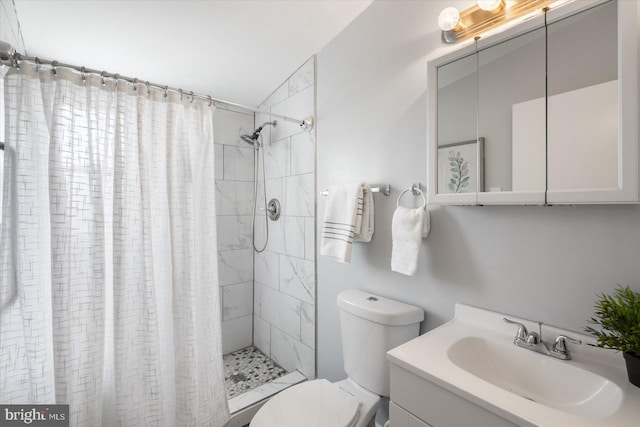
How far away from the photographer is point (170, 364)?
1.40 metres

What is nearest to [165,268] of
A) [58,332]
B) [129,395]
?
[58,332]

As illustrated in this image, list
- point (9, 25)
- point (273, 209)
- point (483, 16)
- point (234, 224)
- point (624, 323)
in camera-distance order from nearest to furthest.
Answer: point (624, 323)
point (483, 16)
point (9, 25)
point (273, 209)
point (234, 224)

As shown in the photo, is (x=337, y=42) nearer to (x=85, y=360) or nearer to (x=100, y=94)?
(x=100, y=94)

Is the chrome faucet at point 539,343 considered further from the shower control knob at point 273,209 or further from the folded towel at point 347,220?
the shower control knob at point 273,209

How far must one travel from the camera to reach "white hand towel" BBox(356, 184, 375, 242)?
1.55 meters

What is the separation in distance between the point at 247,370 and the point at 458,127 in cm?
235

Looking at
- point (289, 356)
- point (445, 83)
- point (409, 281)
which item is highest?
point (445, 83)

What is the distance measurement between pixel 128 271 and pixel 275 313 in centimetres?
137

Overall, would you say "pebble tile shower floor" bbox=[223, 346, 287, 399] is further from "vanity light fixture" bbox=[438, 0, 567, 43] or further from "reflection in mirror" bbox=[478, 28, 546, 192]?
"vanity light fixture" bbox=[438, 0, 567, 43]

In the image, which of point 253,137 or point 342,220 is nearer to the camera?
point 342,220

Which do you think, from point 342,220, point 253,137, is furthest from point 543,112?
point 253,137

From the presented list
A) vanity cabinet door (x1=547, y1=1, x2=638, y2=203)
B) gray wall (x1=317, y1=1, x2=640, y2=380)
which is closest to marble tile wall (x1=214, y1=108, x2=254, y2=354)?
gray wall (x1=317, y1=1, x2=640, y2=380)

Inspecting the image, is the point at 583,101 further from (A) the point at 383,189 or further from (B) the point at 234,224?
(B) the point at 234,224

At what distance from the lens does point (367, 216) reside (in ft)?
5.10
